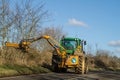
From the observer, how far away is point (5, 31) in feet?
102

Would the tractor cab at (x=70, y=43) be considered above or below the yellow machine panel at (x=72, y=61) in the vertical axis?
above

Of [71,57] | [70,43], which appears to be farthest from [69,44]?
[71,57]

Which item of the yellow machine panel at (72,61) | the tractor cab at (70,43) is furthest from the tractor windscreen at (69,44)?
the yellow machine panel at (72,61)

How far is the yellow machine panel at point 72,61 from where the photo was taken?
31.9 meters

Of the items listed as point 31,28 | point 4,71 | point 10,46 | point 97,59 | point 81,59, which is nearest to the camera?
point 4,71

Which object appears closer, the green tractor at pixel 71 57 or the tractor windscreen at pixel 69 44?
the green tractor at pixel 71 57

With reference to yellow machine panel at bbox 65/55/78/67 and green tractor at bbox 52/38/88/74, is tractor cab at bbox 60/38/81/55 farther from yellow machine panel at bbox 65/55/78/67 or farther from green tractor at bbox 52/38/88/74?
yellow machine panel at bbox 65/55/78/67

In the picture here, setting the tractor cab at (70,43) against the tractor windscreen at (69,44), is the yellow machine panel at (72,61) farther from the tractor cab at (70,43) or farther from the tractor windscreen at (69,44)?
the tractor windscreen at (69,44)

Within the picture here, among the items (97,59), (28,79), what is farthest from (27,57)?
(97,59)

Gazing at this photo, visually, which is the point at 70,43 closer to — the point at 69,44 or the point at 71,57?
the point at 69,44

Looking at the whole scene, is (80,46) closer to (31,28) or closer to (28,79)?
(31,28)

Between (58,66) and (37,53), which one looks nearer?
(58,66)

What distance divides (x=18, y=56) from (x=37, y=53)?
5.73 meters

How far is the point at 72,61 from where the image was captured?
32.1 meters
